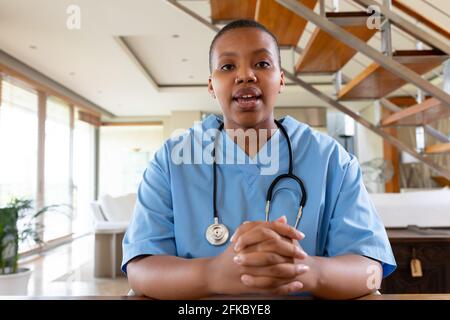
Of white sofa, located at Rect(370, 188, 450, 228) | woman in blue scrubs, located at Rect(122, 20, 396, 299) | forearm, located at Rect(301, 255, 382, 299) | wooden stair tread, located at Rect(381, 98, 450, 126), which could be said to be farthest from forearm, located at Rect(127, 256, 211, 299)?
wooden stair tread, located at Rect(381, 98, 450, 126)

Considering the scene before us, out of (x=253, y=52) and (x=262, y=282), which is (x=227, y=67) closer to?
(x=253, y=52)

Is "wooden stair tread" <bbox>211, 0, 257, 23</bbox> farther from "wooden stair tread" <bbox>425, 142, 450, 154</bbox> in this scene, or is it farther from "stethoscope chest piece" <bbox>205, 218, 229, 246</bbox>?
"stethoscope chest piece" <bbox>205, 218, 229, 246</bbox>

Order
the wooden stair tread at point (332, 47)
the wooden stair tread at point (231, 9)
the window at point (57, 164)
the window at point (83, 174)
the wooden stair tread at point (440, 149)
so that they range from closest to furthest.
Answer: the wooden stair tread at point (332, 47) < the wooden stair tread at point (231, 9) < the wooden stair tread at point (440, 149) < the window at point (57, 164) < the window at point (83, 174)

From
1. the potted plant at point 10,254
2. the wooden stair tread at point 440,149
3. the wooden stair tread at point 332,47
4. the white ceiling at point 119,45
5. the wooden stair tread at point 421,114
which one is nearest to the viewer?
the wooden stair tread at point 332,47

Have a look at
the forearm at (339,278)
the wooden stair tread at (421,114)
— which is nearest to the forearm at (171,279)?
the forearm at (339,278)

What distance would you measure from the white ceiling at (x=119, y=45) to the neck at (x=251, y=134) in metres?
1.56

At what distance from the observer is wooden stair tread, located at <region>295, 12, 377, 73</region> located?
1.50 m

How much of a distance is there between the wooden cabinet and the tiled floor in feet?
4.92

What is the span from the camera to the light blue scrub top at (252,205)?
606 millimetres

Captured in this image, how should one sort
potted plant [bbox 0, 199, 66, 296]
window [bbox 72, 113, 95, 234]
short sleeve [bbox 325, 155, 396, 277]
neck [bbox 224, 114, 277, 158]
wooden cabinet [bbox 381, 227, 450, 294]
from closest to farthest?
short sleeve [bbox 325, 155, 396, 277] < neck [bbox 224, 114, 277, 158] < wooden cabinet [bbox 381, 227, 450, 294] < potted plant [bbox 0, 199, 66, 296] < window [bbox 72, 113, 95, 234]

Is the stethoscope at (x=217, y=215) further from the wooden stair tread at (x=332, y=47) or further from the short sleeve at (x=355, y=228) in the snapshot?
the wooden stair tread at (x=332, y=47)
